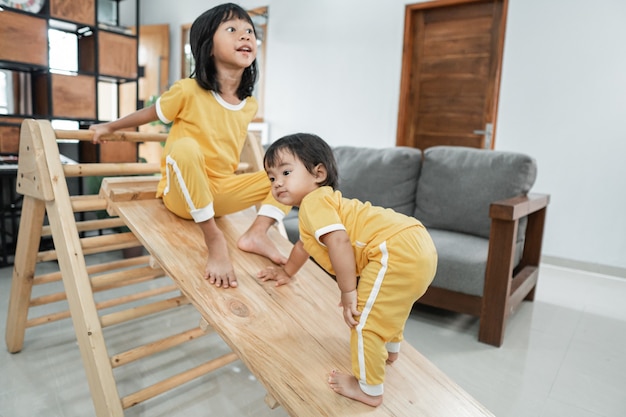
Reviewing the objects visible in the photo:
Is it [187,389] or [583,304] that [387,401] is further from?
[583,304]

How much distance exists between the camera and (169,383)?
129 cm

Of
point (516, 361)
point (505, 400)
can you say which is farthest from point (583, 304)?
point (505, 400)

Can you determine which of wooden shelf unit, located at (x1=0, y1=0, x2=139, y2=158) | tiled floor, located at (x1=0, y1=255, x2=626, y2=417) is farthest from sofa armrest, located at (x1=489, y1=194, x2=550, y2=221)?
wooden shelf unit, located at (x1=0, y1=0, x2=139, y2=158)

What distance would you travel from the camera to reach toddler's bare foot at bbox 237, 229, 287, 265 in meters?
1.43

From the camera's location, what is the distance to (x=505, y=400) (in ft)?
4.83

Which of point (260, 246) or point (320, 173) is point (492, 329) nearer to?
point (260, 246)

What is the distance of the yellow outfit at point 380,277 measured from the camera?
937 mm

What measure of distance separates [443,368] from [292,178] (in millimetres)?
1088

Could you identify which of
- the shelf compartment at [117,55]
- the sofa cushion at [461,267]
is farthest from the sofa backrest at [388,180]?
the shelf compartment at [117,55]

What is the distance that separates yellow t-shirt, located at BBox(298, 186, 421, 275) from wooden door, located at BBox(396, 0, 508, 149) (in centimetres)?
288

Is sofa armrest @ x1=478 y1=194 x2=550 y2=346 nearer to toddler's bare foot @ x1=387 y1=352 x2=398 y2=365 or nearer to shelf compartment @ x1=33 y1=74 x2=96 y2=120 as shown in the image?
toddler's bare foot @ x1=387 y1=352 x2=398 y2=365

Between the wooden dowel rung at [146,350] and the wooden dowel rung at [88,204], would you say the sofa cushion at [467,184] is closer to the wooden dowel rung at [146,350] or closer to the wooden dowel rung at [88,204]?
→ the wooden dowel rung at [146,350]

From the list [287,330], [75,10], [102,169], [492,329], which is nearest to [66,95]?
[75,10]

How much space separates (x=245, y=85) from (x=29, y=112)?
2.24 meters
